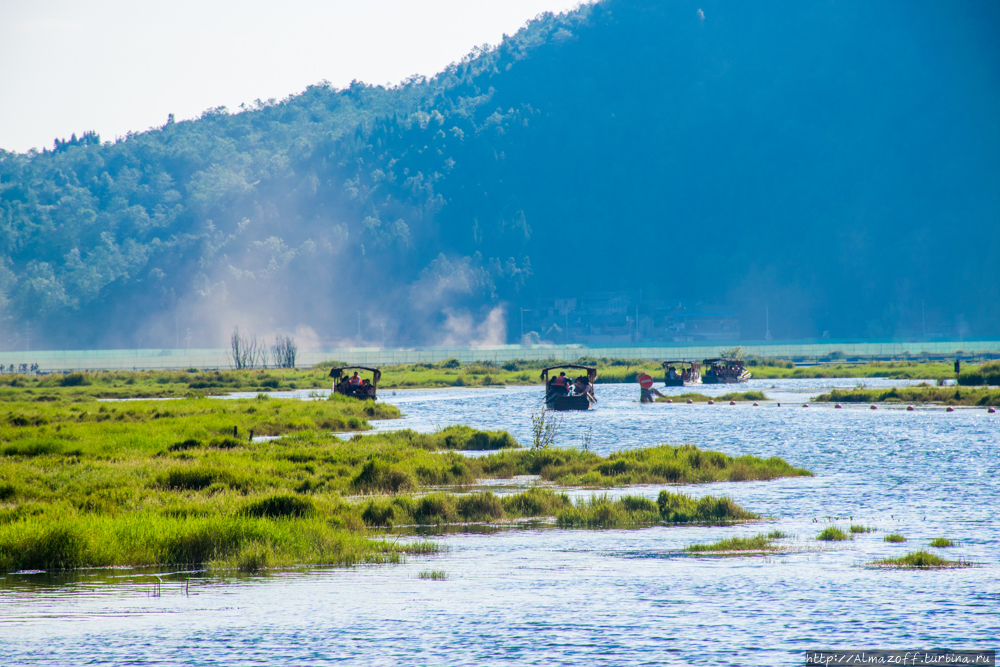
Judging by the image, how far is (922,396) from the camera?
251 feet

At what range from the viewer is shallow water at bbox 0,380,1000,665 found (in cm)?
1596

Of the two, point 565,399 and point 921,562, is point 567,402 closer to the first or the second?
point 565,399

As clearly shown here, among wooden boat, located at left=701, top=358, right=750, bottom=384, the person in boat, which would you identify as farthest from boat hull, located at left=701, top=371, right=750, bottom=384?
the person in boat

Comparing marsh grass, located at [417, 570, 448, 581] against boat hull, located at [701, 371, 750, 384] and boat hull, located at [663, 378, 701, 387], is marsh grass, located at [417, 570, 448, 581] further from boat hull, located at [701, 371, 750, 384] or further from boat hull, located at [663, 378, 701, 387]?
boat hull, located at [701, 371, 750, 384]

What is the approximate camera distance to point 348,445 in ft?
142

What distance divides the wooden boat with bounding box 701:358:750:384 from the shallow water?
8251 cm

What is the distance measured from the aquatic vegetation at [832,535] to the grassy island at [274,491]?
3212 millimetres

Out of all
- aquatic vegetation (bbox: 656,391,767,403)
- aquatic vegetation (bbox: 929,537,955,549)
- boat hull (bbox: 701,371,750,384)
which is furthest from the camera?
boat hull (bbox: 701,371,750,384)

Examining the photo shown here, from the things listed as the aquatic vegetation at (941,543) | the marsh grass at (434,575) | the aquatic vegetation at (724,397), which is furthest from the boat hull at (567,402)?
the marsh grass at (434,575)

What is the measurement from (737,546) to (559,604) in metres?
6.72

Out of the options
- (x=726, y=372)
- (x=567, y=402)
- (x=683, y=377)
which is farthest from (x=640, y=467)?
(x=726, y=372)

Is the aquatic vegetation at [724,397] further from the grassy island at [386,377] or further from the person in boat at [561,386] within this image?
the grassy island at [386,377]

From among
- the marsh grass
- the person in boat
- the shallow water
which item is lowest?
the shallow water

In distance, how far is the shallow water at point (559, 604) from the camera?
15961 mm
